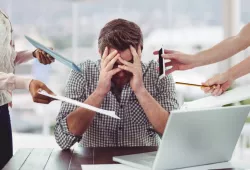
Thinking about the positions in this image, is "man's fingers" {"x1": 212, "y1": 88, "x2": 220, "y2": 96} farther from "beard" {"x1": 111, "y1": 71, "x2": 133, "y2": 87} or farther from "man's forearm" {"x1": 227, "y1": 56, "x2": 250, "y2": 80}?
"beard" {"x1": 111, "y1": 71, "x2": 133, "y2": 87}

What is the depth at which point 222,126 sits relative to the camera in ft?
5.47

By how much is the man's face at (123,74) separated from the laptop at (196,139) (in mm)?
481

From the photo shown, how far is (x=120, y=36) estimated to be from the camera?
2.14 meters

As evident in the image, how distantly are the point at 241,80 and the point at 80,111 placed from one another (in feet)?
8.53

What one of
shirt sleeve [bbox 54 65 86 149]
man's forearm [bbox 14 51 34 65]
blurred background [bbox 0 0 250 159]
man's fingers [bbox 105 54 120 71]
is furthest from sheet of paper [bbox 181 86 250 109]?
blurred background [bbox 0 0 250 159]

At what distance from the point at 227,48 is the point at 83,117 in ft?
2.31

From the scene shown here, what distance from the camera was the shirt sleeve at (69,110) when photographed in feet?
6.71

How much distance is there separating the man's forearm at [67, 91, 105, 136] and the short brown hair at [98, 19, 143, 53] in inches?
8.6

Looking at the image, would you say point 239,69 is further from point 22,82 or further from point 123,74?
point 22,82

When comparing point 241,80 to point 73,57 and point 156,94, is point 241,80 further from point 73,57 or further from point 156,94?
point 156,94

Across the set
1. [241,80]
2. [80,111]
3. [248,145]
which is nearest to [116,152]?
[80,111]

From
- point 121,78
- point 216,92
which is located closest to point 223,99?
point 216,92

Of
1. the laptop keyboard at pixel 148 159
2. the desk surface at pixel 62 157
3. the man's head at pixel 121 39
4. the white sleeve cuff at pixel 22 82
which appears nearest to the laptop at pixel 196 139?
the laptop keyboard at pixel 148 159

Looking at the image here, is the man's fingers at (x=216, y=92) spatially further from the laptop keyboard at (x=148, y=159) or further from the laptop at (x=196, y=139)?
the laptop keyboard at (x=148, y=159)
